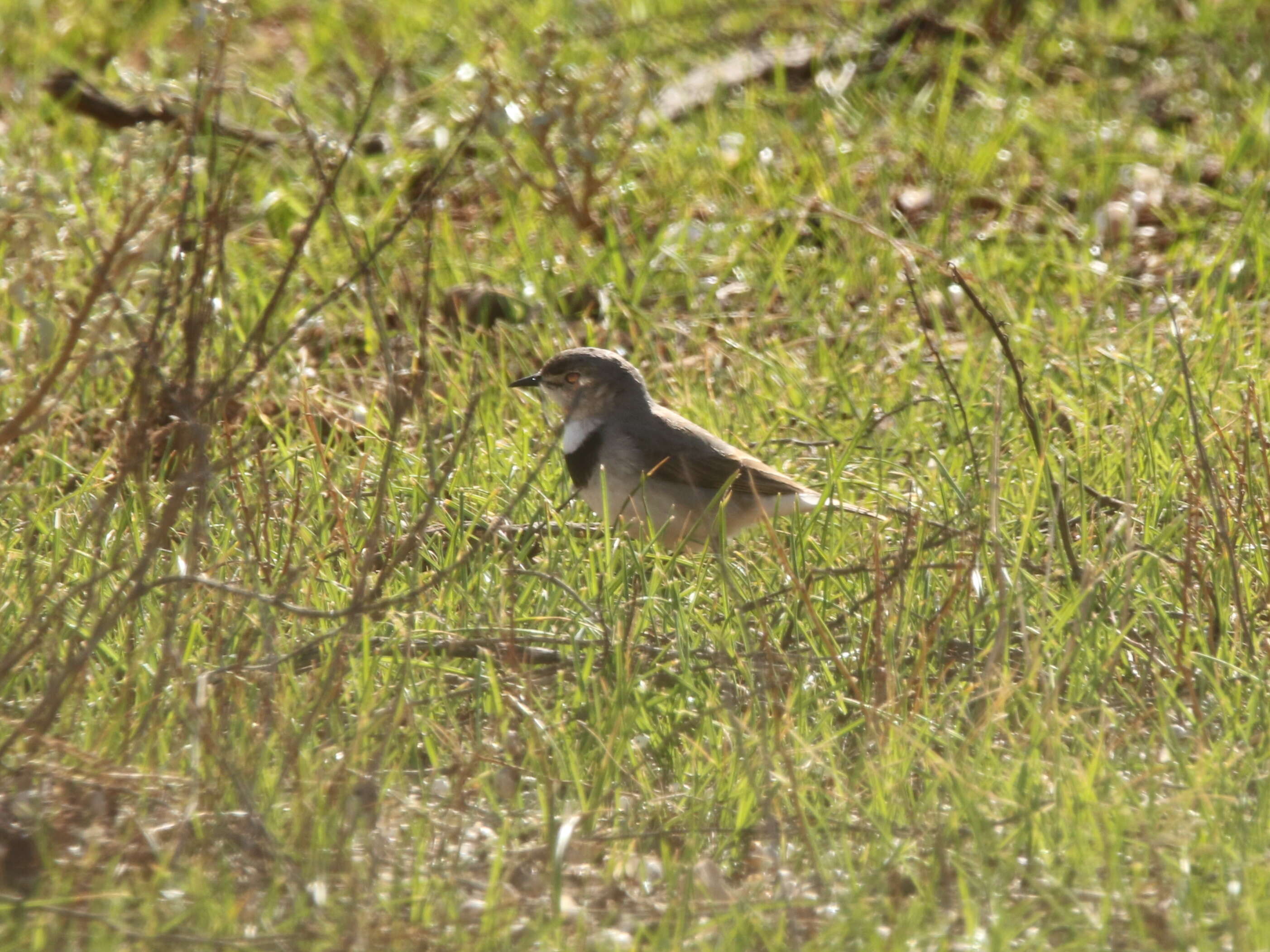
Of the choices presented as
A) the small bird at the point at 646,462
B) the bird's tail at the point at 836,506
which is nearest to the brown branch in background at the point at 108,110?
the small bird at the point at 646,462

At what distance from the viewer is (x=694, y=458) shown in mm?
5426

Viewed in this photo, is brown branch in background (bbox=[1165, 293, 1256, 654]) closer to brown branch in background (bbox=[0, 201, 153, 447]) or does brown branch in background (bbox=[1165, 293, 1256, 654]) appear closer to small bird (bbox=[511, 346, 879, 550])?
small bird (bbox=[511, 346, 879, 550])

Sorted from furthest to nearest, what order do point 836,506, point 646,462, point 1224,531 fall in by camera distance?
point 646,462 < point 836,506 < point 1224,531

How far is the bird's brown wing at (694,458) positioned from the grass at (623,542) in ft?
0.78

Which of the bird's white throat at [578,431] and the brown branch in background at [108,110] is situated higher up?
the brown branch in background at [108,110]

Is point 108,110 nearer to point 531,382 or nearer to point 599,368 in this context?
point 531,382

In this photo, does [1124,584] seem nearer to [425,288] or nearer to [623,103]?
[425,288]

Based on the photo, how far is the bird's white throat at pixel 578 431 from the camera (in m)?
5.58

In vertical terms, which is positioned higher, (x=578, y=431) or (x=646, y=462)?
(x=578, y=431)

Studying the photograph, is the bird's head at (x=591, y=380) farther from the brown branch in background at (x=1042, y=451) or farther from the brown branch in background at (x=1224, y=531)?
the brown branch in background at (x=1224, y=531)

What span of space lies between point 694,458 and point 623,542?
2.33ft

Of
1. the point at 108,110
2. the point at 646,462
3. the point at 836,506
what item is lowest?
the point at 836,506

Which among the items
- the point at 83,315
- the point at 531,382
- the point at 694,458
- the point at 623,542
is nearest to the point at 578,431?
the point at 531,382

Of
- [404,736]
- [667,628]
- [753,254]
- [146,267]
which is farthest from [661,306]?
[404,736]
